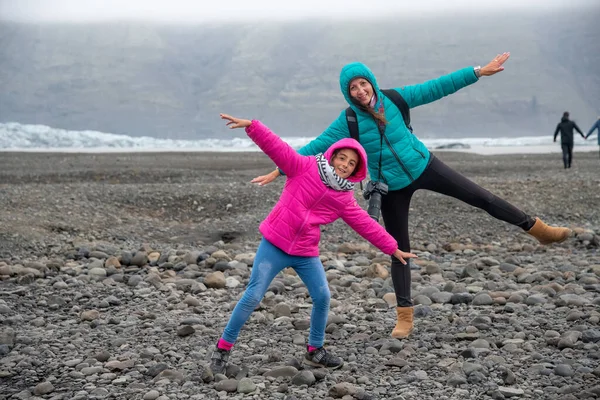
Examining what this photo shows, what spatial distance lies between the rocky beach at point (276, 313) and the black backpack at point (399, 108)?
1.66m

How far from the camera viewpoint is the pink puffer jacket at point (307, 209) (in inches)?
188

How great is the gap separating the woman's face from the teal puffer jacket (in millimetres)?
63

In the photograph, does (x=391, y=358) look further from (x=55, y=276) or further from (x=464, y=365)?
(x=55, y=276)

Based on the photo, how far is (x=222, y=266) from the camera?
8.66m

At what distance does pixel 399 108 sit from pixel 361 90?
0.43m

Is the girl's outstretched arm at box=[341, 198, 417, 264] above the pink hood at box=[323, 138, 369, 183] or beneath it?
beneath

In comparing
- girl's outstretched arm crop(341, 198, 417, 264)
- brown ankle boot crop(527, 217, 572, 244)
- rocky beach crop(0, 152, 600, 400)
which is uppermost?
girl's outstretched arm crop(341, 198, 417, 264)

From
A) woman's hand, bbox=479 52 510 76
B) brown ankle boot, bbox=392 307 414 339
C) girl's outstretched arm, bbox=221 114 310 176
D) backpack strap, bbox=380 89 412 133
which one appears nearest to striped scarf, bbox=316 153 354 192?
Answer: girl's outstretched arm, bbox=221 114 310 176

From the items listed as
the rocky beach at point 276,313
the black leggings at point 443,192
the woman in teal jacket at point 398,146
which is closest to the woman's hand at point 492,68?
the woman in teal jacket at point 398,146

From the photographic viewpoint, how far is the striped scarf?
4.71 metres

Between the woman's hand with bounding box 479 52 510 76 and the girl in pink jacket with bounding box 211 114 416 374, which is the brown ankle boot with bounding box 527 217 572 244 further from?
the girl in pink jacket with bounding box 211 114 416 374

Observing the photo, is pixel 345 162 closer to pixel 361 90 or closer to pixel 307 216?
pixel 307 216

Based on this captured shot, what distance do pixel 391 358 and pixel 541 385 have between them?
1.08m

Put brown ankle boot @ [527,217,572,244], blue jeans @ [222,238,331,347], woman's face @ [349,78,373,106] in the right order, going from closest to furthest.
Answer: blue jeans @ [222,238,331,347]
woman's face @ [349,78,373,106]
brown ankle boot @ [527,217,572,244]
